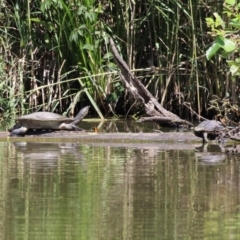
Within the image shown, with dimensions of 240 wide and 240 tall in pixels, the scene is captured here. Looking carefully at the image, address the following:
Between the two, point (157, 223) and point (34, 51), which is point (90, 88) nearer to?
point (34, 51)

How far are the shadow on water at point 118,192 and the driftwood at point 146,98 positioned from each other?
1205 millimetres

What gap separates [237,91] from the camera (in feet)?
34.7

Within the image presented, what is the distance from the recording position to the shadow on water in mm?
4512

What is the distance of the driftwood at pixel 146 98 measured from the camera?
9859 millimetres

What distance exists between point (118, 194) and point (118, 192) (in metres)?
0.08

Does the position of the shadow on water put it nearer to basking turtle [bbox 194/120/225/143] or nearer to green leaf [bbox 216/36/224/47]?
basking turtle [bbox 194/120/225/143]

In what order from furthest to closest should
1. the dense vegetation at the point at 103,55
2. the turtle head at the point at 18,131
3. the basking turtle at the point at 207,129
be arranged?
the dense vegetation at the point at 103,55
the turtle head at the point at 18,131
the basking turtle at the point at 207,129

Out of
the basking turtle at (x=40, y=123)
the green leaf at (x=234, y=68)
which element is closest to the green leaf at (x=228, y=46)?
the green leaf at (x=234, y=68)

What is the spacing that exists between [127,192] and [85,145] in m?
3.12

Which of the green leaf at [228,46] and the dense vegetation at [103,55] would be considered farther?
the dense vegetation at [103,55]

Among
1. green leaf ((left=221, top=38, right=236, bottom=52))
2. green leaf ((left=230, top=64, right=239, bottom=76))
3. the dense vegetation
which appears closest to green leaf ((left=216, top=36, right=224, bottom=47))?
green leaf ((left=221, top=38, right=236, bottom=52))

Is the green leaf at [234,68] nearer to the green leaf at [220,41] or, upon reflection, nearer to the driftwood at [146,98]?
the green leaf at [220,41]

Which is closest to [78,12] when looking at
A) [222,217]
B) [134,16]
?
[134,16]

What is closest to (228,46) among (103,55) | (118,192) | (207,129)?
(118,192)
